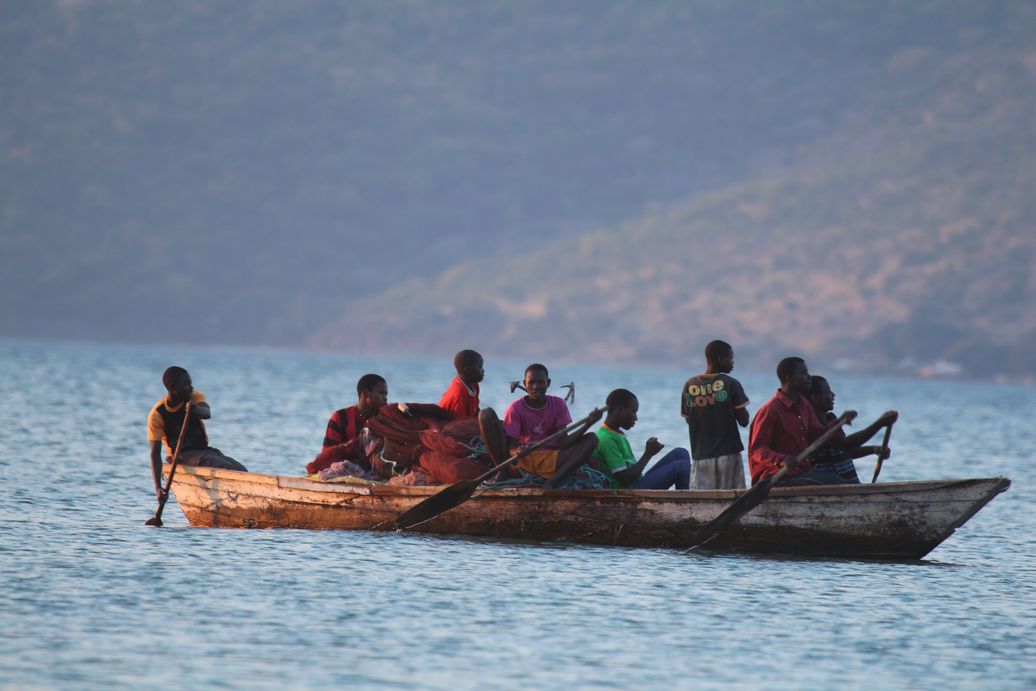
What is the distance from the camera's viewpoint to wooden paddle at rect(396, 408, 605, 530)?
48.2 ft

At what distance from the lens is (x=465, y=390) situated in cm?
1530

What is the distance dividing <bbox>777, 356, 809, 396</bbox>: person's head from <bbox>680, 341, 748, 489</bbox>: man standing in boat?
37 centimetres

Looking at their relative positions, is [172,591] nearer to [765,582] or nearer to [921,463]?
[765,582]

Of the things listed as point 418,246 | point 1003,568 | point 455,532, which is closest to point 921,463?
point 1003,568

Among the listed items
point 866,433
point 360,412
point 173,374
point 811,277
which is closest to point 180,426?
point 173,374

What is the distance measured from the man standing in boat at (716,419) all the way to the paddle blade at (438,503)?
2075mm

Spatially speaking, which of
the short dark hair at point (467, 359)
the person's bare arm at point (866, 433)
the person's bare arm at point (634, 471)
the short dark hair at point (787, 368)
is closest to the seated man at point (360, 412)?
the short dark hair at point (467, 359)

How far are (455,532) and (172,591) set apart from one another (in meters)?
3.64

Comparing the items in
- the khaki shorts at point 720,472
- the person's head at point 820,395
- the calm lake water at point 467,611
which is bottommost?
the calm lake water at point 467,611

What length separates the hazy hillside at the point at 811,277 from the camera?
482 ft

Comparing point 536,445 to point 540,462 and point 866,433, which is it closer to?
point 540,462

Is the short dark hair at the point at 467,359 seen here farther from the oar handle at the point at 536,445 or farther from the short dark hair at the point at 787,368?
the short dark hair at the point at 787,368

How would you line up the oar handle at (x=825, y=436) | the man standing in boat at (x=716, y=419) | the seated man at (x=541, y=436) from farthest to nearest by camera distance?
the seated man at (x=541, y=436) < the man standing in boat at (x=716, y=419) < the oar handle at (x=825, y=436)

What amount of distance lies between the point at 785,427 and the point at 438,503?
3297 mm
